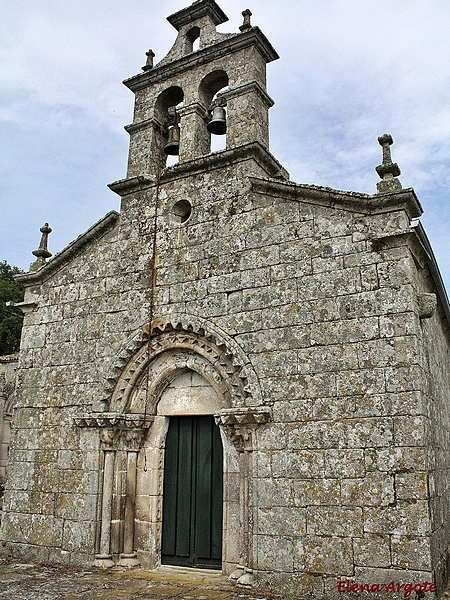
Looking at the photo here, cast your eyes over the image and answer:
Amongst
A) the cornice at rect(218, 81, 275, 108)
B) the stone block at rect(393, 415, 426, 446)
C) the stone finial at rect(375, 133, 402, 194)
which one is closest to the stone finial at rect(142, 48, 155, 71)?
the cornice at rect(218, 81, 275, 108)

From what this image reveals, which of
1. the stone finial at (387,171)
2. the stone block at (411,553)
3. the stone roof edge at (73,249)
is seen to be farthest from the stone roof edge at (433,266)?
the stone roof edge at (73,249)

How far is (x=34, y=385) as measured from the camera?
8.08 m

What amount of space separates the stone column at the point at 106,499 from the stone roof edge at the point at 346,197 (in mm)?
3722

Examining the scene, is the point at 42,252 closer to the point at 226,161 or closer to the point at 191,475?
the point at 226,161

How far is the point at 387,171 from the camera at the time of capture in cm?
606

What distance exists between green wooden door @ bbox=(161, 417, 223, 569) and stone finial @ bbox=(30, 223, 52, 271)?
3624mm

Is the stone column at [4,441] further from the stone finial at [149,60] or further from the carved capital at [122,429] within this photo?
the stone finial at [149,60]

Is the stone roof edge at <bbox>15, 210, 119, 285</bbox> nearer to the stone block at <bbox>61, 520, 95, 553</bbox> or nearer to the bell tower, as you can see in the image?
the bell tower

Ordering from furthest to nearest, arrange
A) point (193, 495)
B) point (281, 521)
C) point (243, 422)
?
1. point (193, 495)
2. point (243, 422)
3. point (281, 521)

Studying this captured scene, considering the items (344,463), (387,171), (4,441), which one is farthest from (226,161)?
(4,441)

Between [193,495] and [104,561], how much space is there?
132cm

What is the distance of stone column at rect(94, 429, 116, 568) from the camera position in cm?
669

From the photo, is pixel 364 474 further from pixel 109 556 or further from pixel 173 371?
pixel 109 556

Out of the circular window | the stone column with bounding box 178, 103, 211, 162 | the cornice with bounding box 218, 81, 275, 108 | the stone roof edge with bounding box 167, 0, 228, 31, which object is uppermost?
the stone roof edge with bounding box 167, 0, 228, 31
